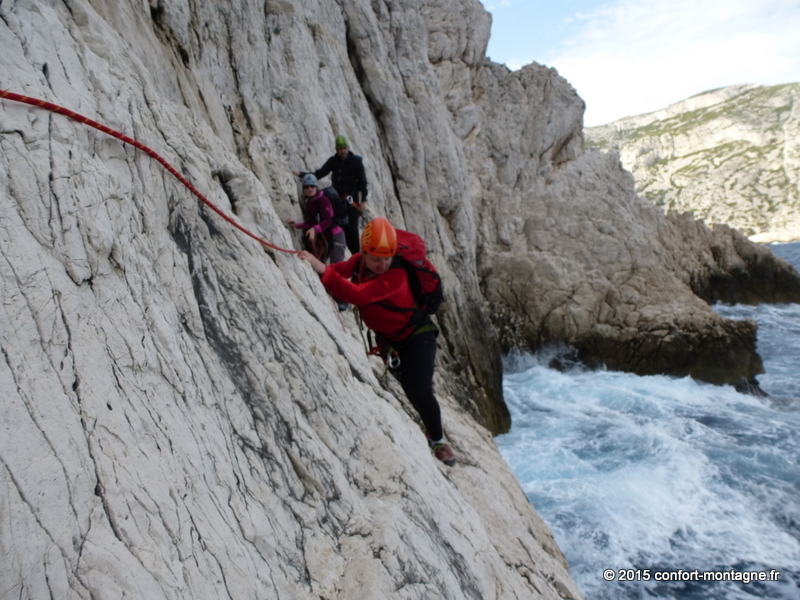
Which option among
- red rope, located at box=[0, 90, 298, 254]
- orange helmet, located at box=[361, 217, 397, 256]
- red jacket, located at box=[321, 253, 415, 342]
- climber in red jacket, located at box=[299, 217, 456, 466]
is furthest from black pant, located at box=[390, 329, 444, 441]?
red rope, located at box=[0, 90, 298, 254]

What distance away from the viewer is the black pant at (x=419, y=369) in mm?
5590

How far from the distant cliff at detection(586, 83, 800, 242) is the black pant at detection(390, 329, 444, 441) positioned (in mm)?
112243

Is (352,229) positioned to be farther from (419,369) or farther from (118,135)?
(118,135)

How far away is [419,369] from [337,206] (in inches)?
175

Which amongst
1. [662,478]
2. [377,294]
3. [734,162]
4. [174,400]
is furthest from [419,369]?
[734,162]

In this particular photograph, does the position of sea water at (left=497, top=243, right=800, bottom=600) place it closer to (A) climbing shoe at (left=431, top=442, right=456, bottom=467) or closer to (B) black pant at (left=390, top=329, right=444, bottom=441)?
(A) climbing shoe at (left=431, top=442, right=456, bottom=467)

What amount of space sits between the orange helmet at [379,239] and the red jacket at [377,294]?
0.30 m

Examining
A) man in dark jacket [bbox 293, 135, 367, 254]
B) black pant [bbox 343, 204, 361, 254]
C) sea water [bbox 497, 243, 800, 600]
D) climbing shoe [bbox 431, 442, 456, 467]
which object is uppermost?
man in dark jacket [bbox 293, 135, 367, 254]

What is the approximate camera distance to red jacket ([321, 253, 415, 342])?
16.5 feet

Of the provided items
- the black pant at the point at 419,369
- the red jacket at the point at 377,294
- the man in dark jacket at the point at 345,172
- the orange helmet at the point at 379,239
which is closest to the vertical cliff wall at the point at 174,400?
the black pant at the point at 419,369

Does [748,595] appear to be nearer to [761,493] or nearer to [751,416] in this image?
[761,493]

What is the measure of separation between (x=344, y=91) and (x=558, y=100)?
870 inches

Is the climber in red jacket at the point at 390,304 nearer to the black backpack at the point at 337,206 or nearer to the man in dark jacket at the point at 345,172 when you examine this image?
the black backpack at the point at 337,206

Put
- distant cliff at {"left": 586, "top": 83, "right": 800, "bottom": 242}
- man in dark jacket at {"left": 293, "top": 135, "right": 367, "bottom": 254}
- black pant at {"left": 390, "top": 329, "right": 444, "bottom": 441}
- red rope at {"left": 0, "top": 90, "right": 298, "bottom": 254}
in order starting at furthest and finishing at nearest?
1. distant cliff at {"left": 586, "top": 83, "right": 800, "bottom": 242}
2. man in dark jacket at {"left": 293, "top": 135, "right": 367, "bottom": 254}
3. black pant at {"left": 390, "top": 329, "right": 444, "bottom": 441}
4. red rope at {"left": 0, "top": 90, "right": 298, "bottom": 254}
